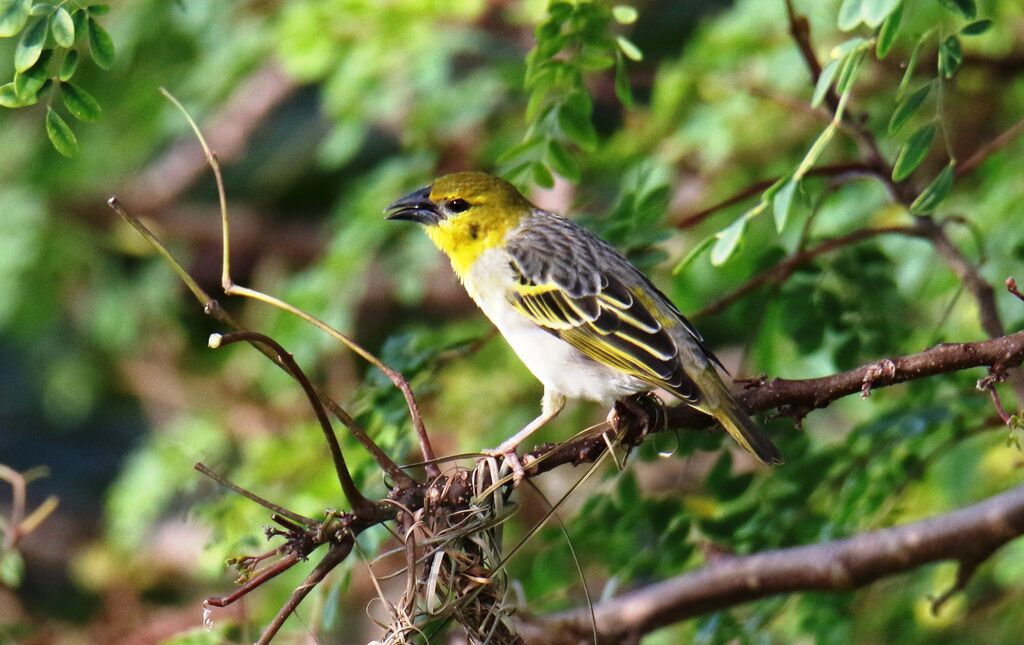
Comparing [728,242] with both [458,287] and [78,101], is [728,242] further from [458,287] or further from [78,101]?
[458,287]

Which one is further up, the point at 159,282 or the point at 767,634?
the point at 159,282

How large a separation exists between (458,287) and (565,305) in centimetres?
383

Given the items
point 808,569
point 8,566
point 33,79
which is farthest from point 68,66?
point 808,569

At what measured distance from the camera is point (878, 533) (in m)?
3.88

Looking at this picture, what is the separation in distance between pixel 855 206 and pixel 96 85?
4538mm

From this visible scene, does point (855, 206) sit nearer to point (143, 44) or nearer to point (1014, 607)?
point (1014, 607)

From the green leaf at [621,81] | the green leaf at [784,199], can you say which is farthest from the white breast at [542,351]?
the green leaf at [784,199]

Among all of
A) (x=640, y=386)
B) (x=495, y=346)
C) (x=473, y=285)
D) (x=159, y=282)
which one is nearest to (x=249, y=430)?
(x=159, y=282)

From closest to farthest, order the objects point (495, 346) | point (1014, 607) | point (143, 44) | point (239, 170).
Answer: point (1014, 607)
point (495, 346)
point (143, 44)
point (239, 170)

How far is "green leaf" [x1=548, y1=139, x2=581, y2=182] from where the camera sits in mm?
3980

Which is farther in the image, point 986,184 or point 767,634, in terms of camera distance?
point 986,184

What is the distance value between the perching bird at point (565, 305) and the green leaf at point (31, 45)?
1.46m

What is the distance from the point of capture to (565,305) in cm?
417

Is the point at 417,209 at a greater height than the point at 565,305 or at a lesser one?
greater
